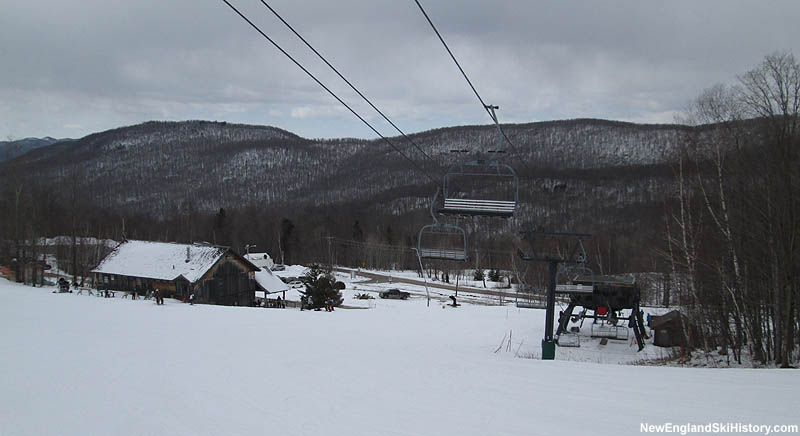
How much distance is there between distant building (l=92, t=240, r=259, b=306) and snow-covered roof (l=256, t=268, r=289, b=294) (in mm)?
749

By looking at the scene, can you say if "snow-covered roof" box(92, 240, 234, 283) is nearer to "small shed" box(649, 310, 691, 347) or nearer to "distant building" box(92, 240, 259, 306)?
"distant building" box(92, 240, 259, 306)

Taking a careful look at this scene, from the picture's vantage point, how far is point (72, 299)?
29547 mm

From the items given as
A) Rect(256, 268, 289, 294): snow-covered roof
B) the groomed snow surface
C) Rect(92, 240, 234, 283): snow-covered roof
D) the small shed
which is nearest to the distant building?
Rect(92, 240, 234, 283): snow-covered roof

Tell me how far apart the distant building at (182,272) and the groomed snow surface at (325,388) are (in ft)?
65.2

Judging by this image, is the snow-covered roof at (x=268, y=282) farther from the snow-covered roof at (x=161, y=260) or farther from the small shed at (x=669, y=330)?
the small shed at (x=669, y=330)

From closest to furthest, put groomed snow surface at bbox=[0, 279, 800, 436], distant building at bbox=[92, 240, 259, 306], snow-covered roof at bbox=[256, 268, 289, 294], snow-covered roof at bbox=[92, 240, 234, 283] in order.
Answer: groomed snow surface at bbox=[0, 279, 800, 436]
distant building at bbox=[92, 240, 259, 306]
snow-covered roof at bbox=[92, 240, 234, 283]
snow-covered roof at bbox=[256, 268, 289, 294]

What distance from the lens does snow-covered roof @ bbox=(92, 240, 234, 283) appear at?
39344 mm

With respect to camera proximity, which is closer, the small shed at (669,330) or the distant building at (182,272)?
the small shed at (669,330)

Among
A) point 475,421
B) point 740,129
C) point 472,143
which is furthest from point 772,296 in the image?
point 472,143

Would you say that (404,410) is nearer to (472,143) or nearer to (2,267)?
(2,267)

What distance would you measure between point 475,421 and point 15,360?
12.0 m

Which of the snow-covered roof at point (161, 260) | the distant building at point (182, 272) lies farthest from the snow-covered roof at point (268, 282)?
the snow-covered roof at point (161, 260)

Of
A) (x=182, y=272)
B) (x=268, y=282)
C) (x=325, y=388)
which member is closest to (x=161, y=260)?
(x=182, y=272)

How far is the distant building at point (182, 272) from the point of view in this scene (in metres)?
38.9
